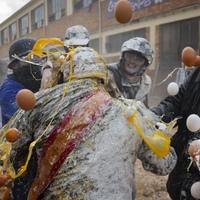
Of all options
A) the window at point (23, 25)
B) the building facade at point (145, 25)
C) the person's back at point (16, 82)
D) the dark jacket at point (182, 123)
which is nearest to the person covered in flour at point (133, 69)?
the person's back at point (16, 82)

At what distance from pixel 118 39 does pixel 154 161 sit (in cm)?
1370

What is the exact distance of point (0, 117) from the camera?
2.75 m

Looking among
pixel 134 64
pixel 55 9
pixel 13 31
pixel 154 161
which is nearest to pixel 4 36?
pixel 13 31

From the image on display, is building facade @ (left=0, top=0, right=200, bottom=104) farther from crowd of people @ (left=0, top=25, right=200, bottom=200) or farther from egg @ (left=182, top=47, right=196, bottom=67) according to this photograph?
crowd of people @ (left=0, top=25, right=200, bottom=200)

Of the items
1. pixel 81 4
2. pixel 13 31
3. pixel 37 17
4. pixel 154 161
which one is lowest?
pixel 154 161

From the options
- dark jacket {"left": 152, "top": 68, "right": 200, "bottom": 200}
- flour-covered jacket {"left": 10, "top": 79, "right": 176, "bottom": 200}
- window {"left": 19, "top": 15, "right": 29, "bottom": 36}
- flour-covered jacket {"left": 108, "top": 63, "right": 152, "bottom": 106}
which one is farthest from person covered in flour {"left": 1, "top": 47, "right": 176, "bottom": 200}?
window {"left": 19, "top": 15, "right": 29, "bottom": 36}

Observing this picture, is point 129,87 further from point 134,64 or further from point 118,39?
point 118,39

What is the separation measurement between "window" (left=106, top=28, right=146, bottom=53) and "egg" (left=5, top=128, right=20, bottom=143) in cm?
1238

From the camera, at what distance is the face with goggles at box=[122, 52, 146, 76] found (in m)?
3.92

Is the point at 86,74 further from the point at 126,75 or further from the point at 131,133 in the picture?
the point at 126,75

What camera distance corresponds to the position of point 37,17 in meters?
24.8

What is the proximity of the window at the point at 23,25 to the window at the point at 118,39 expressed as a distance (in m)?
12.8

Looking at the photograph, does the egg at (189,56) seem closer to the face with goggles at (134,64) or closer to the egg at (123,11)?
the egg at (123,11)

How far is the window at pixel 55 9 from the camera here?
2084 cm
